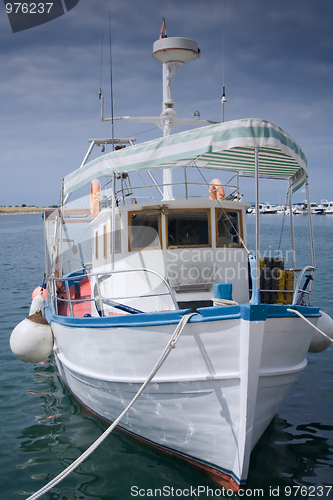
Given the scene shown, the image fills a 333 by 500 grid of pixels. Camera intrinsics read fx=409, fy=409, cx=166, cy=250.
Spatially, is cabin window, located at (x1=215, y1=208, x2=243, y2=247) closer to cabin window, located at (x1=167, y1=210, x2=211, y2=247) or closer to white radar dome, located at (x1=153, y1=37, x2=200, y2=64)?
cabin window, located at (x1=167, y1=210, x2=211, y2=247)

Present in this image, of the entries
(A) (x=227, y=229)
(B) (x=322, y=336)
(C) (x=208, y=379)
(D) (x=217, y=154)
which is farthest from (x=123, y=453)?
(D) (x=217, y=154)

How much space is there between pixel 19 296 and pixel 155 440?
1245 cm

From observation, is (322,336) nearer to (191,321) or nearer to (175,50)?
(191,321)

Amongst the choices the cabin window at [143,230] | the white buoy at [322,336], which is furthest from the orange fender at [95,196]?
the white buoy at [322,336]

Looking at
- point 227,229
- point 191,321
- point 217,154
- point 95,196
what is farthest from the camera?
point 95,196

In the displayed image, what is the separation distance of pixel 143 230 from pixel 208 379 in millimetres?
3027

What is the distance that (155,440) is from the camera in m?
5.57

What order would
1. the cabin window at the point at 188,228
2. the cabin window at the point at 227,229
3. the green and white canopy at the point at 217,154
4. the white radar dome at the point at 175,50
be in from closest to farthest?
1. the green and white canopy at the point at 217,154
2. the cabin window at the point at 188,228
3. the cabin window at the point at 227,229
4. the white radar dome at the point at 175,50

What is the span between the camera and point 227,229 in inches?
288

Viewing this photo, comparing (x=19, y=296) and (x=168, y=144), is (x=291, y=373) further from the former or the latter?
(x=19, y=296)

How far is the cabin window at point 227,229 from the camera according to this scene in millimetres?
7137

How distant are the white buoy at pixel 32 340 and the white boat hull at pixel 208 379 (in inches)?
69.4

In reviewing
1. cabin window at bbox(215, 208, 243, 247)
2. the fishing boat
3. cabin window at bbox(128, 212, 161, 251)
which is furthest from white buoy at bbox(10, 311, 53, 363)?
cabin window at bbox(215, 208, 243, 247)

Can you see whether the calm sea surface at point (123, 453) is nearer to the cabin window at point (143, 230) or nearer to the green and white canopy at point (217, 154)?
the cabin window at point (143, 230)
